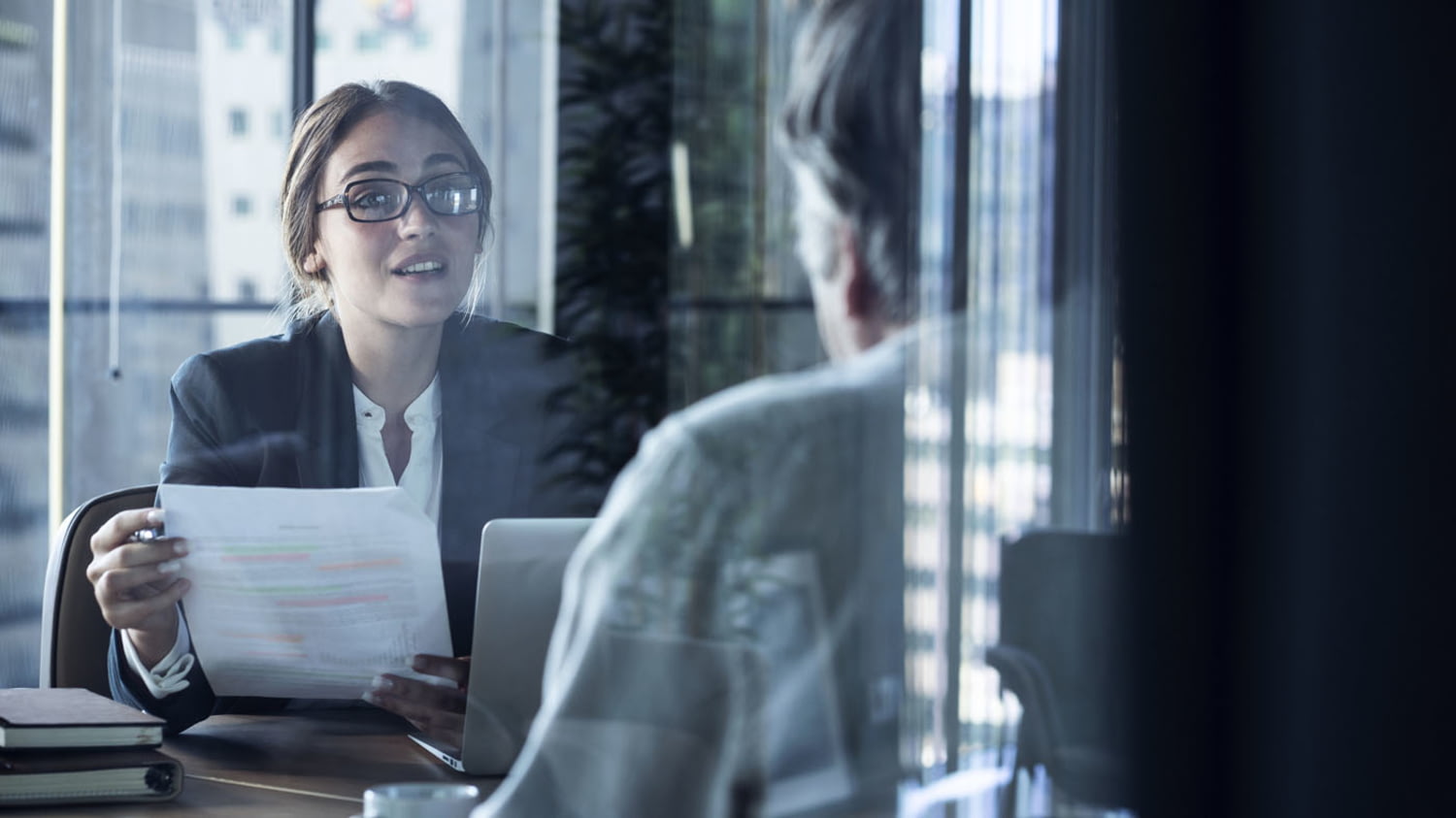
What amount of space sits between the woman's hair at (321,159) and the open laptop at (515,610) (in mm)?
844

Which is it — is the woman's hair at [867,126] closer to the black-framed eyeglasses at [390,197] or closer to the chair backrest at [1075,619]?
the chair backrest at [1075,619]

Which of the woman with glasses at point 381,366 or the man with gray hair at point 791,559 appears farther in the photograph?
the woman with glasses at point 381,366

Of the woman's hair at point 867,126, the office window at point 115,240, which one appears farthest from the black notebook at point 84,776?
the office window at point 115,240

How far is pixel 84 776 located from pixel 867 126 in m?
A: 0.80

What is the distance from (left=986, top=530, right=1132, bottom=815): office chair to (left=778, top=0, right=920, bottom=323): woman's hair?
14 centimetres

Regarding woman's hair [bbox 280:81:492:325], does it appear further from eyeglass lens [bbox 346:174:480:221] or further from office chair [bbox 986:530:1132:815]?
office chair [bbox 986:530:1132:815]

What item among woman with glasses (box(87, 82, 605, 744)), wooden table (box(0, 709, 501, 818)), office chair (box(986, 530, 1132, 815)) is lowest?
wooden table (box(0, 709, 501, 818))

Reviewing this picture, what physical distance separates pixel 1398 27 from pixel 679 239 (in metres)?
0.54

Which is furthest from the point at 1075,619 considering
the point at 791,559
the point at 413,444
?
the point at 413,444

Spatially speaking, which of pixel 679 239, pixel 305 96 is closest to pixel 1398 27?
pixel 679 239

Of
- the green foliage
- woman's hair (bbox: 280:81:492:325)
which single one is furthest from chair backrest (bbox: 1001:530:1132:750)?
woman's hair (bbox: 280:81:492:325)

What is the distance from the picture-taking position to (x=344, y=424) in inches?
69.6

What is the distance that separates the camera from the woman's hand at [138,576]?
4.01ft

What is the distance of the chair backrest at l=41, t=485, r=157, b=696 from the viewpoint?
1.52m
